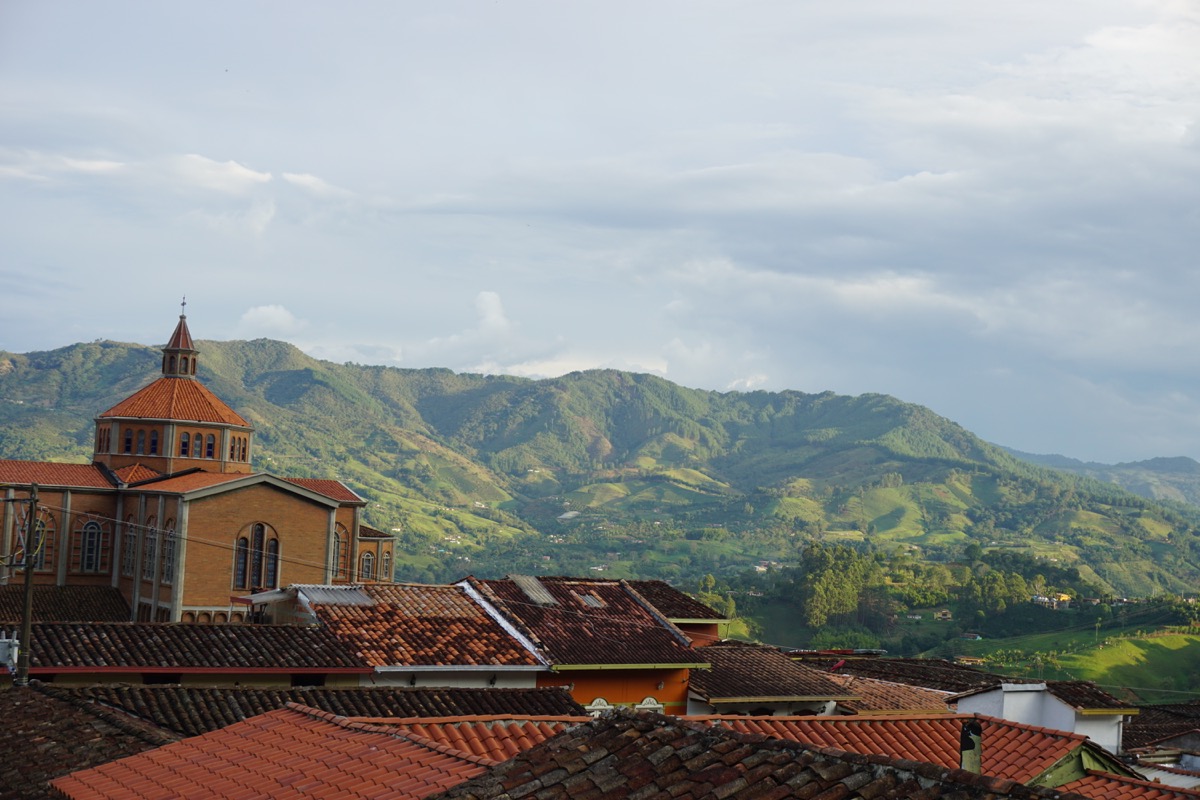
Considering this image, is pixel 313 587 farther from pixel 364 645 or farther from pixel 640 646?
pixel 640 646

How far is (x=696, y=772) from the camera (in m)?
6.86

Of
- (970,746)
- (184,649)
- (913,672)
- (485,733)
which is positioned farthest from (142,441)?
(970,746)

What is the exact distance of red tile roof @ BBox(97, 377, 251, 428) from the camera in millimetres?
49750

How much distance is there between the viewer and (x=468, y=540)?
184750mm

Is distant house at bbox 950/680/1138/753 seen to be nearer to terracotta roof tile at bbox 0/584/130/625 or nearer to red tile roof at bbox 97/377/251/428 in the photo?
terracotta roof tile at bbox 0/584/130/625

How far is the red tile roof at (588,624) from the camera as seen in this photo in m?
25.5

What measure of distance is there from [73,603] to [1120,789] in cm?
3898

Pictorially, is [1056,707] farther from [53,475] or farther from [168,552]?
[53,475]

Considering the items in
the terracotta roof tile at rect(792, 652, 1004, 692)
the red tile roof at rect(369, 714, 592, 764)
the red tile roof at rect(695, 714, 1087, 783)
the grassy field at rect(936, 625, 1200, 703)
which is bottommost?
the grassy field at rect(936, 625, 1200, 703)

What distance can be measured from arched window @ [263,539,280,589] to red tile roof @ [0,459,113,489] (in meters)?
9.28

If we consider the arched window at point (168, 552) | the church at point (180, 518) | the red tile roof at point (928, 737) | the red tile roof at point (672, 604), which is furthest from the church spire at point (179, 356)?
the red tile roof at point (928, 737)

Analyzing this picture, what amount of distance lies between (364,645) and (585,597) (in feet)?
24.0

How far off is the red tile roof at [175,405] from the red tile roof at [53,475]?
9.11ft

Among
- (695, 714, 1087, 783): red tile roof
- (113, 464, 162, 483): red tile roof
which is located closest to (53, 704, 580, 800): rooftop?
(695, 714, 1087, 783): red tile roof
